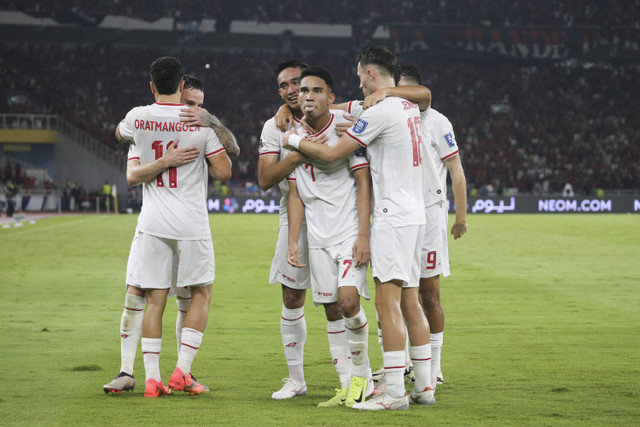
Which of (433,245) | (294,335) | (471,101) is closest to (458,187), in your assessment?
(433,245)

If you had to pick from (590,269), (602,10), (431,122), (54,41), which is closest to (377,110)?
(431,122)

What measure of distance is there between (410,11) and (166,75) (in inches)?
2264

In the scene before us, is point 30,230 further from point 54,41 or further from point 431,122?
point 54,41

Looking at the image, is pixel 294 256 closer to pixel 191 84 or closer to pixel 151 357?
pixel 151 357

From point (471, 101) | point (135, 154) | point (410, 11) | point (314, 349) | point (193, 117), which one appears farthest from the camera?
point (410, 11)

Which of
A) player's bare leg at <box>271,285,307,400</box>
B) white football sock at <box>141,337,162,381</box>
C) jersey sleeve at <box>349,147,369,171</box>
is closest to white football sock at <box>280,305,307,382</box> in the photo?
player's bare leg at <box>271,285,307,400</box>

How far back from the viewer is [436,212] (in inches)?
260

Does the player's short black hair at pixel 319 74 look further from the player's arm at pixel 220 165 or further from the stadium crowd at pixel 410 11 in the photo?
the stadium crowd at pixel 410 11

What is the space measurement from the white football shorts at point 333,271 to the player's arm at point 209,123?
3.16 ft

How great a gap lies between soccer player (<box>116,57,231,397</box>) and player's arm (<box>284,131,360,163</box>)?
2.26 ft

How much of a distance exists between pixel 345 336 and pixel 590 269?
1089 centimetres

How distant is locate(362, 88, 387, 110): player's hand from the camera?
19.0ft

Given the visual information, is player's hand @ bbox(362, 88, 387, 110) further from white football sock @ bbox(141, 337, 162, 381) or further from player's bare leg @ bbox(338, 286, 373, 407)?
white football sock @ bbox(141, 337, 162, 381)

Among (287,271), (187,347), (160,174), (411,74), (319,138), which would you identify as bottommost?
(187,347)
